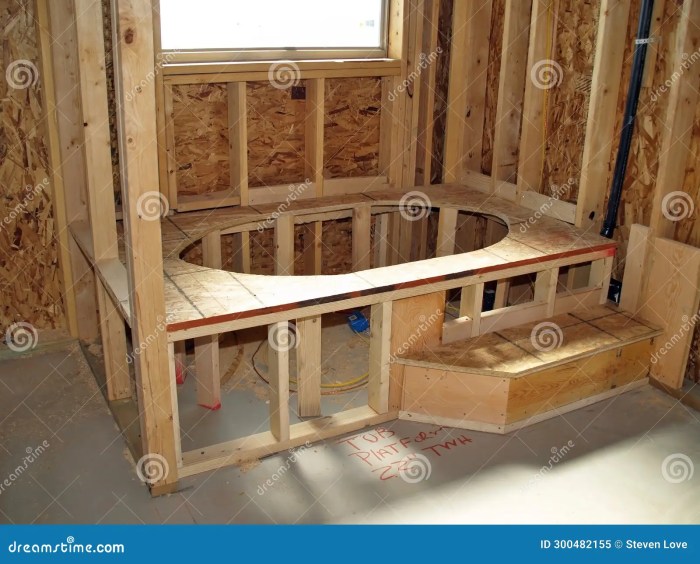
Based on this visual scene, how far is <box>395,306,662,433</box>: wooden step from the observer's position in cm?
312

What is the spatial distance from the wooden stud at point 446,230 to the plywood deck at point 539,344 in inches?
34.0

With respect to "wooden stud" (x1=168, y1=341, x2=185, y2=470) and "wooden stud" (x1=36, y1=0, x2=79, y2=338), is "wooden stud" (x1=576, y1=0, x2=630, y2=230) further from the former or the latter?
"wooden stud" (x1=36, y1=0, x2=79, y2=338)

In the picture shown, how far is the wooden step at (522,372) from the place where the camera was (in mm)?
3117

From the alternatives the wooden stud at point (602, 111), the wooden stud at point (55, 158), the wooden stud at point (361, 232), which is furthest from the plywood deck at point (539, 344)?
the wooden stud at point (55, 158)

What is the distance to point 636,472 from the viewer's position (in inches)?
115

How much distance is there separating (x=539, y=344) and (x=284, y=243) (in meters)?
1.44

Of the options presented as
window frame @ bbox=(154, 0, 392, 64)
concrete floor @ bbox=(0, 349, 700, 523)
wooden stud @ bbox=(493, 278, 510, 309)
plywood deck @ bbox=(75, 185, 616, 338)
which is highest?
window frame @ bbox=(154, 0, 392, 64)

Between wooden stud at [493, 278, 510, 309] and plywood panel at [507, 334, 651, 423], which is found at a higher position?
wooden stud at [493, 278, 510, 309]

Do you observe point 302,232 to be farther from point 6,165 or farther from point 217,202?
point 6,165

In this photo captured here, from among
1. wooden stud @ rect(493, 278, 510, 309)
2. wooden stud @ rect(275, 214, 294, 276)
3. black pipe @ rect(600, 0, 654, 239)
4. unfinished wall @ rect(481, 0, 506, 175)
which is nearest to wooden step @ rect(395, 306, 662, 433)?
wooden stud @ rect(493, 278, 510, 309)

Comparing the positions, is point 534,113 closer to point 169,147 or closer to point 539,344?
point 539,344

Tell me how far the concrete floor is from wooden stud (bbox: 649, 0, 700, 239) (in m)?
0.92

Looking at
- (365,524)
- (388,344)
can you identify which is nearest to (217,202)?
(388,344)

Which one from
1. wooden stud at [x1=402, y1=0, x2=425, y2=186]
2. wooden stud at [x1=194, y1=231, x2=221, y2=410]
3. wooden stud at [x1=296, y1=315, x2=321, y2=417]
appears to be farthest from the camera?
wooden stud at [x1=402, y1=0, x2=425, y2=186]
